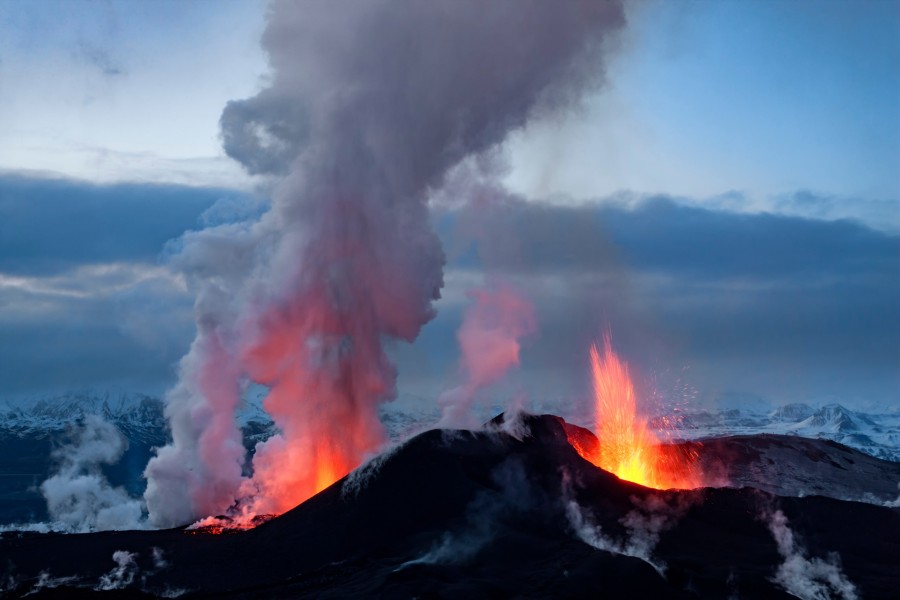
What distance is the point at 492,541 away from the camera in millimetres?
78125

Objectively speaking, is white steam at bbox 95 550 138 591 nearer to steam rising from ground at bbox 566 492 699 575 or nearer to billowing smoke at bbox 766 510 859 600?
steam rising from ground at bbox 566 492 699 575

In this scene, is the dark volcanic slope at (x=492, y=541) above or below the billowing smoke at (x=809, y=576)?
above

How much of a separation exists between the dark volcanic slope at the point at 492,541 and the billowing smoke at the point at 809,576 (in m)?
0.77

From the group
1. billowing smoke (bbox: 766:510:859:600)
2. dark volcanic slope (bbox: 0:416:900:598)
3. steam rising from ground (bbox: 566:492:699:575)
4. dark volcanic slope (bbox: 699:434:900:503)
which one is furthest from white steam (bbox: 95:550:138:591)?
dark volcanic slope (bbox: 699:434:900:503)

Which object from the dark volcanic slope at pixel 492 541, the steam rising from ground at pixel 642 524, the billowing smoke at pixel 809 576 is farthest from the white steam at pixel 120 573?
the billowing smoke at pixel 809 576

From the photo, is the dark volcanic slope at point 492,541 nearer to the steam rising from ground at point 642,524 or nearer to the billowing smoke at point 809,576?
the steam rising from ground at point 642,524

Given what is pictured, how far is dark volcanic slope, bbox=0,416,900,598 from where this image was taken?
7188cm

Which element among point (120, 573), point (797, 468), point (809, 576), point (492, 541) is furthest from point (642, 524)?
point (797, 468)

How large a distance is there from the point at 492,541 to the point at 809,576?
28.6 m

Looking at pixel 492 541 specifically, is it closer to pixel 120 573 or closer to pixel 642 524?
pixel 642 524

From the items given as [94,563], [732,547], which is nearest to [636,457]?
[732,547]

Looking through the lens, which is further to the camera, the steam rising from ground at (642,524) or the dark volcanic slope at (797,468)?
the dark volcanic slope at (797,468)

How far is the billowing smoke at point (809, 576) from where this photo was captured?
74.9 m

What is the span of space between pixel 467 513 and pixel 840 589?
1330 inches
